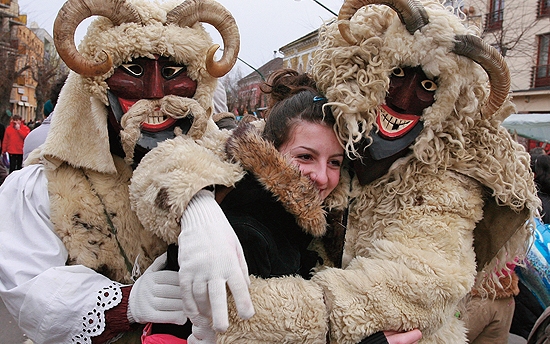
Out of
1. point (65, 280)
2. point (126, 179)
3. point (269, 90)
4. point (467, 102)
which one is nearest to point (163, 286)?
point (65, 280)

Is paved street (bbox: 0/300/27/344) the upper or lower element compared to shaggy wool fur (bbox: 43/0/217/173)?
lower

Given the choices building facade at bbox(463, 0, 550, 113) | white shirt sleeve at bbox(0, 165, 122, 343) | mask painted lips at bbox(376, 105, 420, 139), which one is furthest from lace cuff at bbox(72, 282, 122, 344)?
building facade at bbox(463, 0, 550, 113)

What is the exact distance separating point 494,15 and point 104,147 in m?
22.4

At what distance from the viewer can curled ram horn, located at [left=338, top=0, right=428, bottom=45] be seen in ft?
6.00

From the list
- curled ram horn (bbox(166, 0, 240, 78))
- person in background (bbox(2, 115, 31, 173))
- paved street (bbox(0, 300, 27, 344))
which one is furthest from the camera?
person in background (bbox(2, 115, 31, 173))

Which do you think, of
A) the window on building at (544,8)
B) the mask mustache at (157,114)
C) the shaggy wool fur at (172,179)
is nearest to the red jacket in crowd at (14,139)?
the mask mustache at (157,114)

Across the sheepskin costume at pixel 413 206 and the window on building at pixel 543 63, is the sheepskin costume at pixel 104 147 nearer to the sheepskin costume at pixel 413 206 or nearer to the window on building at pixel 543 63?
the sheepskin costume at pixel 413 206

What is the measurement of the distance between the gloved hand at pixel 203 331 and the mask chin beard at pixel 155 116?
31.7 inches

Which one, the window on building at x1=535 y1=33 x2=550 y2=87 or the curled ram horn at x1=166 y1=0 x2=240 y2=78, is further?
the window on building at x1=535 y1=33 x2=550 y2=87

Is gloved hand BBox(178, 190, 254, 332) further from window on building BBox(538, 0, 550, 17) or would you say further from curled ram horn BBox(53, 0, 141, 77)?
window on building BBox(538, 0, 550, 17)

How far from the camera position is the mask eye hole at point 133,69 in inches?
86.7

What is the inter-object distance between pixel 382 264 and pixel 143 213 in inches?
33.4

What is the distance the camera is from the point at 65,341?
1937 mm

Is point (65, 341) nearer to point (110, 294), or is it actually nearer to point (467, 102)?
point (110, 294)
